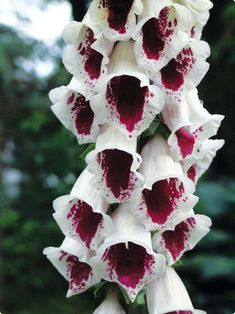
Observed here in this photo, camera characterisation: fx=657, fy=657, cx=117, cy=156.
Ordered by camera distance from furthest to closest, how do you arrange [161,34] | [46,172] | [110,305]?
1. [46,172]
2. [110,305]
3. [161,34]

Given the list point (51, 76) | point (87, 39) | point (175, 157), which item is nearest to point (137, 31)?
point (87, 39)

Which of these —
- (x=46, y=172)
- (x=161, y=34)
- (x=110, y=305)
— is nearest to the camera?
(x=161, y=34)

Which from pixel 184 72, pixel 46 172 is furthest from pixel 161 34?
pixel 46 172

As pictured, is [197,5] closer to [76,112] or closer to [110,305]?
[76,112]

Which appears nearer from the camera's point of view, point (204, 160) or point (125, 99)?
point (125, 99)

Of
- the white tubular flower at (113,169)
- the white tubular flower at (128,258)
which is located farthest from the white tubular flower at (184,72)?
the white tubular flower at (128,258)

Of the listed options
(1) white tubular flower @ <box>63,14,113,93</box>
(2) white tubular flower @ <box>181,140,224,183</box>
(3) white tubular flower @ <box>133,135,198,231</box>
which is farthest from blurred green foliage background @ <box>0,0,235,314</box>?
(1) white tubular flower @ <box>63,14,113,93</box>

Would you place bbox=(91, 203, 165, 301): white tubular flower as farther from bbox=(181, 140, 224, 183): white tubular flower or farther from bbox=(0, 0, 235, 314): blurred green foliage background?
bbox=(0, 0, 235, 314): blurred green foliage background
